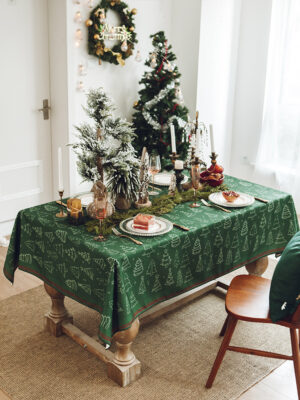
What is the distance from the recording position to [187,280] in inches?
98.7

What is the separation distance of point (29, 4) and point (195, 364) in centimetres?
308

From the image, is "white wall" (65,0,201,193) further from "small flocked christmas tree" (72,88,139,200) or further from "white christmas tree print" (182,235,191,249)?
"white christmas tree print" (182,235,191,249)

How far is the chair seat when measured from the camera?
7.43 feet

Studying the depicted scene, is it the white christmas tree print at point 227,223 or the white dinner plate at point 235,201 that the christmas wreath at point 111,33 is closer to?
the white dinner plate at point 235,201

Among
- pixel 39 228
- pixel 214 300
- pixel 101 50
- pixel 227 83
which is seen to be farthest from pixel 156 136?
pixel 39 228

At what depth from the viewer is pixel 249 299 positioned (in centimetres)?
240

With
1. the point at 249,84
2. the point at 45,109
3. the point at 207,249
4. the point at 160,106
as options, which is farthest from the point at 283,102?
the point at 207,249

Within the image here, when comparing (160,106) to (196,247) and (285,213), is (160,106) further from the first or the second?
(196,247)

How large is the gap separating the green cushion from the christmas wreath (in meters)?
2.72

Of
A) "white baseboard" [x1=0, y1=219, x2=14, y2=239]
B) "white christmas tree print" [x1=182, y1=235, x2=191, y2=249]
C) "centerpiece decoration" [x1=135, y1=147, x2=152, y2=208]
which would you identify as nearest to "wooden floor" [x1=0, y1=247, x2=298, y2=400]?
"white christmas tree print" [x1=182, y1=235, x2=191, y2=249]

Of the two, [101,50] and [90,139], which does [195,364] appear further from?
[101,50]

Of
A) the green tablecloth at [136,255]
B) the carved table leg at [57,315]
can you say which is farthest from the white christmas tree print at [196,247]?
the carved table leg at [57,315]

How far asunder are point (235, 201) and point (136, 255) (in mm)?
864

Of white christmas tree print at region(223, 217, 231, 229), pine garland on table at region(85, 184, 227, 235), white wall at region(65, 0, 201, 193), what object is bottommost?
white christmas tree print at region(223, 217, 231, 229)
